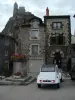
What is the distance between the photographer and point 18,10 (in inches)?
2205

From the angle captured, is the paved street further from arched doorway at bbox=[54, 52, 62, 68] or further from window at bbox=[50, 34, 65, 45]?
window at bbox=[50, 34, 65, 45]

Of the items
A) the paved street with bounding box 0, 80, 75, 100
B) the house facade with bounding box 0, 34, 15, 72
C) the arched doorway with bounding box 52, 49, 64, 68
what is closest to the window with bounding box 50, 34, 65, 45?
the arched doorway with bounding box 52, 49, 64, 68

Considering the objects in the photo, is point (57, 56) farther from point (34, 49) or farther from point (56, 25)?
point (56, 25)

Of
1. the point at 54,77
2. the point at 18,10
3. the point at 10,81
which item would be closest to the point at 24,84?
the point at 10,81

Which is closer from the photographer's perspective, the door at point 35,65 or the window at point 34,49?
the door at point 35,65

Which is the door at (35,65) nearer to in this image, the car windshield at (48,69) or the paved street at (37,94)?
the car windshield at (48,69)

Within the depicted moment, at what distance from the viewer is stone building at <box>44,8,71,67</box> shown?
36688 millimetres

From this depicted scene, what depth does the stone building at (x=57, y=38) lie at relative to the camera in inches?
1444

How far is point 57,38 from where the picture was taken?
3688 centimetres

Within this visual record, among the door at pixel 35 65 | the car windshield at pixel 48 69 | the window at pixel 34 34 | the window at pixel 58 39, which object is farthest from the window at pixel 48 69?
the window at pixel 34 34

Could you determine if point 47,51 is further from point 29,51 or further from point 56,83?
point 56,83

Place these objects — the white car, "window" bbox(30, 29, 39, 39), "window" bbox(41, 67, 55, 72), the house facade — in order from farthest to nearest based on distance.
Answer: "window" bbox(30, 29, 39, 39) → the house facade → "window" bbox(41, 67, 55, 72) → the white car

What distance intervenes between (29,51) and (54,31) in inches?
223

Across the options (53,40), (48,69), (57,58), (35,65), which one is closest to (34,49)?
(35,65)
